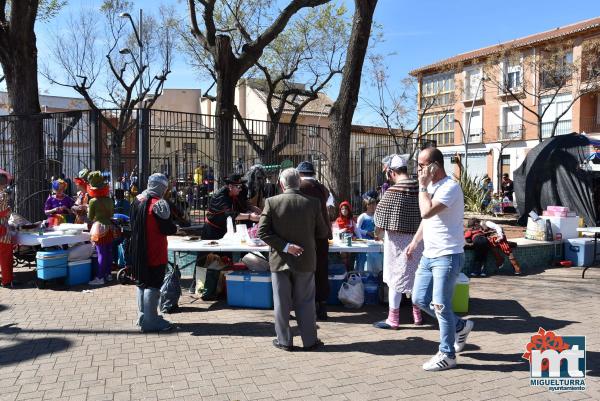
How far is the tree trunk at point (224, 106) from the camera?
11778mm

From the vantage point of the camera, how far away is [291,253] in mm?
4754

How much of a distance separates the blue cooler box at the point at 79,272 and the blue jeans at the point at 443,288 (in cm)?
542

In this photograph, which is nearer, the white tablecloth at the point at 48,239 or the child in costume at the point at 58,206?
the white tablecloth at the point at 48,239

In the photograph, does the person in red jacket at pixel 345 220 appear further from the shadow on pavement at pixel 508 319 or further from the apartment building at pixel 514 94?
the apartment building at pixel 514 94

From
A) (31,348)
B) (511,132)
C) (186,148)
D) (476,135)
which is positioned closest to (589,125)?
(511,132)

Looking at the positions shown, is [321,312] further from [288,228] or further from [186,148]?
[186,148]

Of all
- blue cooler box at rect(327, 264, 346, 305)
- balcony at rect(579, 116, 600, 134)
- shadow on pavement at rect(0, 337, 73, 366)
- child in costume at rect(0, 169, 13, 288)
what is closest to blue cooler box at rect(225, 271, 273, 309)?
blue cooler box at rect(327, 264, 346, 305)

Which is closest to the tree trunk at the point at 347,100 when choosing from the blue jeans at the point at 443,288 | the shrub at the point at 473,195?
the blue jeans at the point at 443,288

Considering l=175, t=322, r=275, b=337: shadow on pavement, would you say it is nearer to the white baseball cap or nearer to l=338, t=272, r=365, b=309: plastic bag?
l=338, t=272, r=365, b=309: plastic bag

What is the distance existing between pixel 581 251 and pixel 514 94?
29.7 m

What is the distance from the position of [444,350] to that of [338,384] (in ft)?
3.18

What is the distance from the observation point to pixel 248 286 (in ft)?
21.1

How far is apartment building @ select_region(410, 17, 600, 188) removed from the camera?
30500 mm

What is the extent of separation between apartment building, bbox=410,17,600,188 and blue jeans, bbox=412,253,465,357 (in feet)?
85.2
